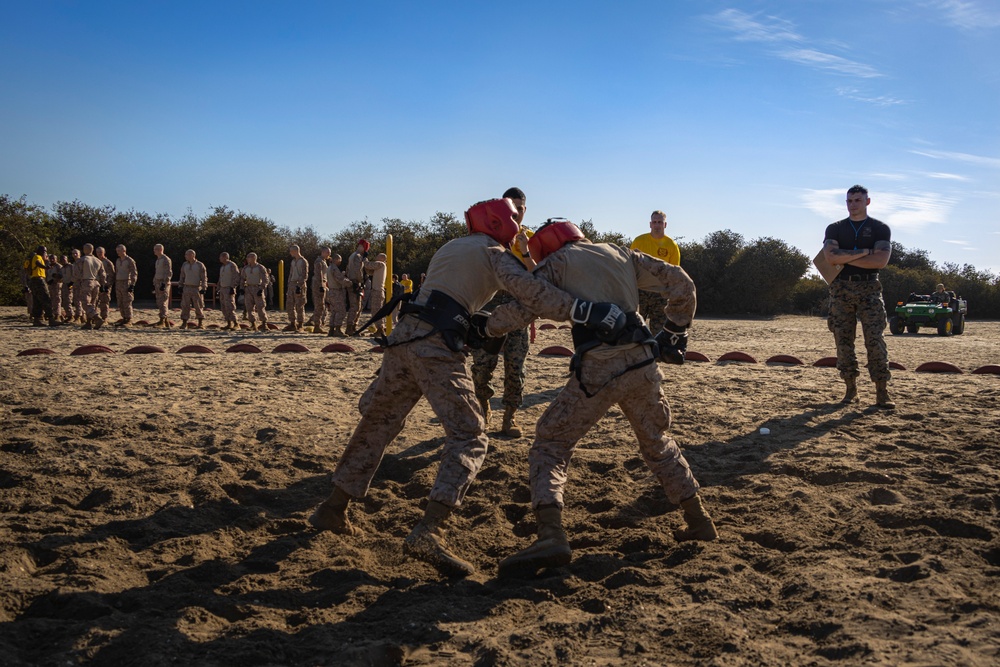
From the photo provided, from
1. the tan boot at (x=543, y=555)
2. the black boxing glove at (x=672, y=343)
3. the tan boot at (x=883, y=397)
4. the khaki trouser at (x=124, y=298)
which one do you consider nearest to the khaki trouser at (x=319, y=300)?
the khaki trouser at (x=124, y=298)

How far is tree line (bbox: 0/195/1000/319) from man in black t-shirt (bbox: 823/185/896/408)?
2787 cm

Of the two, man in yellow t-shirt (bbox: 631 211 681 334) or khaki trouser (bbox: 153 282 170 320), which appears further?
khaki trouser (bbox: 153 282 170 320)

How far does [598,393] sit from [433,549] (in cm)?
121

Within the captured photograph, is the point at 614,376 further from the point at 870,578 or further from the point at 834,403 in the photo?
the point at 834,403

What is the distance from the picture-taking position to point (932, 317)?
23.6 meters

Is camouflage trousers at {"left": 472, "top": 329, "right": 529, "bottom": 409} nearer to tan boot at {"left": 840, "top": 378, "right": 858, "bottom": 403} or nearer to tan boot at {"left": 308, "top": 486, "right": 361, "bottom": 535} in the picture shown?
tan boot at {"left": 308, "top": 486, "right": 361, "bottom": 535}

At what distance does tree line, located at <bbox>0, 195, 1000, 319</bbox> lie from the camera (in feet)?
123

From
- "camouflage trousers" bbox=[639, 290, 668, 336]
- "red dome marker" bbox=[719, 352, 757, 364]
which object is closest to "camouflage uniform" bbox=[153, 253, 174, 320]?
"red dome marker" bbox=[719, 352, 757, 364]

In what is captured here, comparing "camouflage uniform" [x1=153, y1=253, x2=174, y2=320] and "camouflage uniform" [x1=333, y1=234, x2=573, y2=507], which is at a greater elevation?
"camouflage uniform" [x1=153, y1=253, x2=174, y2=320]

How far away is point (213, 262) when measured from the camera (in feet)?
132

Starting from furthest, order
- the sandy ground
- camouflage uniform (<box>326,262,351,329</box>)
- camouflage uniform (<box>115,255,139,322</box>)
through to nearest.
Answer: camouflage uniform (<box>115,255,139,322</box>) → camouflage uniform (<box>326,262,351,329</box>) → the sandy ground

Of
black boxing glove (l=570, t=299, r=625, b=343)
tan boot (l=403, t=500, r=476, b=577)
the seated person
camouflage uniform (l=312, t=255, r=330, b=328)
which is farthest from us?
the seated person

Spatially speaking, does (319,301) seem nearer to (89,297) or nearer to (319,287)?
(319,287)

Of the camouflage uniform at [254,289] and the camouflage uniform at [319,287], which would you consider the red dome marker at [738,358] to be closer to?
the camouflage uniform at [319,287]
